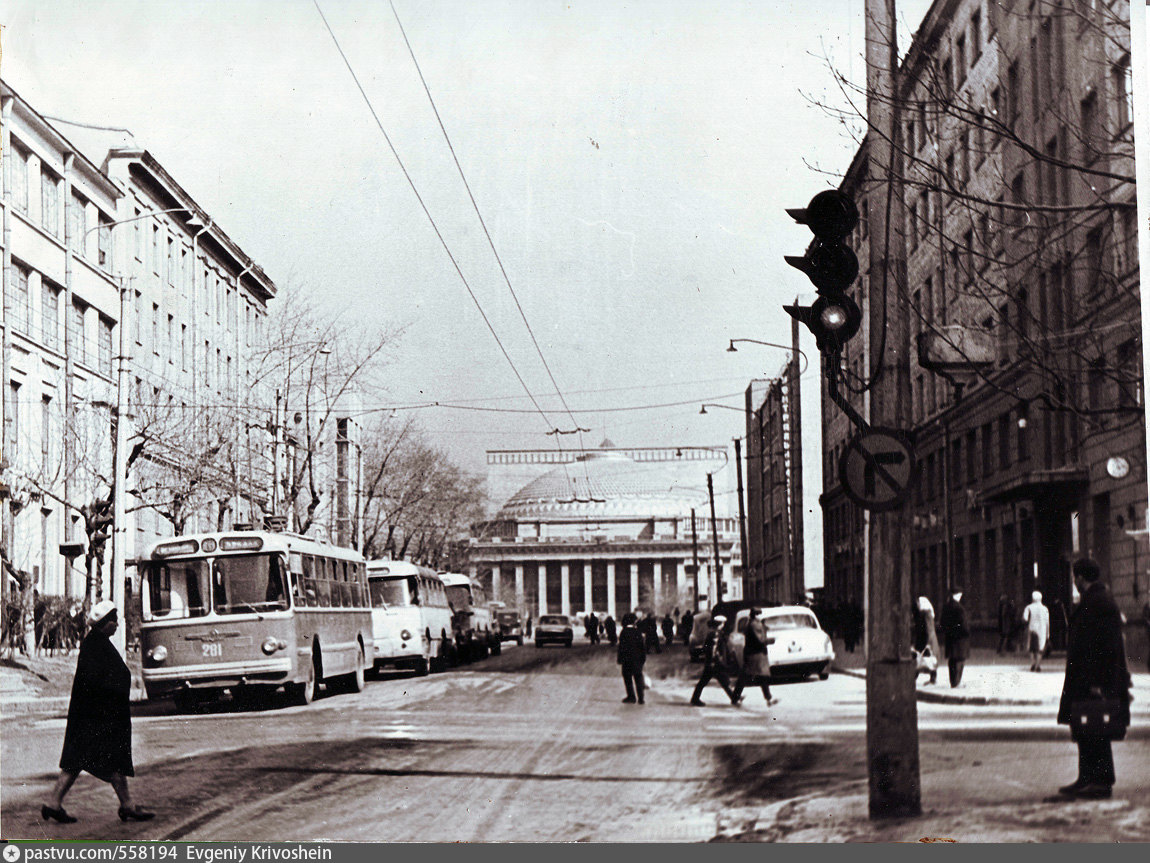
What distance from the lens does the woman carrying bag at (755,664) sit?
13.7m

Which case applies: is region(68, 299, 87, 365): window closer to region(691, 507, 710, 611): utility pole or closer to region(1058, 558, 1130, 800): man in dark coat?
region(691, 507, 710, 611): utility pole

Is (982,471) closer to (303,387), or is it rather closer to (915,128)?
(915,128)

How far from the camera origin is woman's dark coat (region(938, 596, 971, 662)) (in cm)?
1128

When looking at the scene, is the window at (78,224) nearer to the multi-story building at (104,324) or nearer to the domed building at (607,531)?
the multi-story building at (104,324)

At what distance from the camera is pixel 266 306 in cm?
1464

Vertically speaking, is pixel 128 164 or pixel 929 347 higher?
pixel 128 164

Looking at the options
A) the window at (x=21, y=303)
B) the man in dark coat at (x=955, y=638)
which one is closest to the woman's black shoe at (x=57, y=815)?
the window at (x=21, y=303)

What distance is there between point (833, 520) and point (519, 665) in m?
17.9

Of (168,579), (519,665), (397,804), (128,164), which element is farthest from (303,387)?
(519,665)

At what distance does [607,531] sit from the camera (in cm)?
1625

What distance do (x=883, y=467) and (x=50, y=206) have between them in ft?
31.2

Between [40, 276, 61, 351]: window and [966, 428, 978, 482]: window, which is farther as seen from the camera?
[40, 276, 61, 351]: window

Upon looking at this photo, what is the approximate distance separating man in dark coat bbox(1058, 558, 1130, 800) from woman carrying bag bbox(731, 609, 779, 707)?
3.40 meters

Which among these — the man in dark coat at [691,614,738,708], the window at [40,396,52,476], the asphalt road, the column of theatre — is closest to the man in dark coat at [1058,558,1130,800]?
the asphalt road
